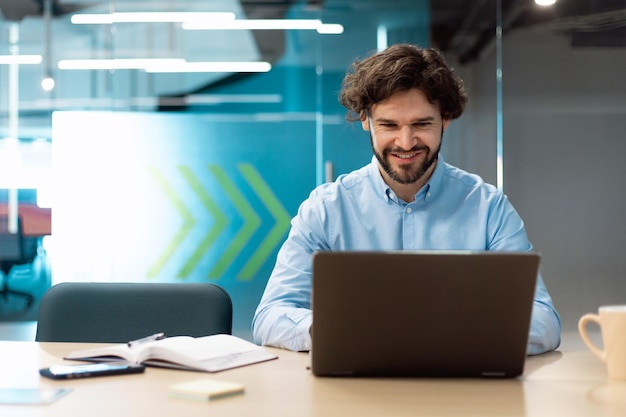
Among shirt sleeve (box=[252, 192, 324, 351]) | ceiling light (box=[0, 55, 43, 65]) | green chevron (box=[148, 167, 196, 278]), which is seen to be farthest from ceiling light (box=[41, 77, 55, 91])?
shirt sleeve (box=[252, 192, 324, 351])

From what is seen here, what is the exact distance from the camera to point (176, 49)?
4.89 m

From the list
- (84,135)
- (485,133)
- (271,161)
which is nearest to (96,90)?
(84,135)

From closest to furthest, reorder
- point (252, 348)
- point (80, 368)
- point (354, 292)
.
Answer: point (354, 292)
point (80, 368)
point (252, 348)

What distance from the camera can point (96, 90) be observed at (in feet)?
16.1

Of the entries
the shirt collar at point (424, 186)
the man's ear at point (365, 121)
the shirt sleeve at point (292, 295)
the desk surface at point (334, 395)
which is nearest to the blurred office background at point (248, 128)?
the man's ear at point (365, 121)

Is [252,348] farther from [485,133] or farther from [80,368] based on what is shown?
[485,133]

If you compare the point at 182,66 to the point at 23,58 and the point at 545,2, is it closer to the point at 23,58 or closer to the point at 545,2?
the point at 23,58

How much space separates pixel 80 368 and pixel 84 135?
362 cm

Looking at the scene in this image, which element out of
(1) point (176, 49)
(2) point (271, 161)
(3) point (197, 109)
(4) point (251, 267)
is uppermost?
(1) point (176, 49)

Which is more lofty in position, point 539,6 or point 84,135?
point 539,6

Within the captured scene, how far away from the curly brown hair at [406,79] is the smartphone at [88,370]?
1135 mm

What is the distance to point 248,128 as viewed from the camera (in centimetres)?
487

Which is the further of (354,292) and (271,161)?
(271,161)

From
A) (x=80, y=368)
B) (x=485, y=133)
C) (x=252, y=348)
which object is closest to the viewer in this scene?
(x=80, y=368)
